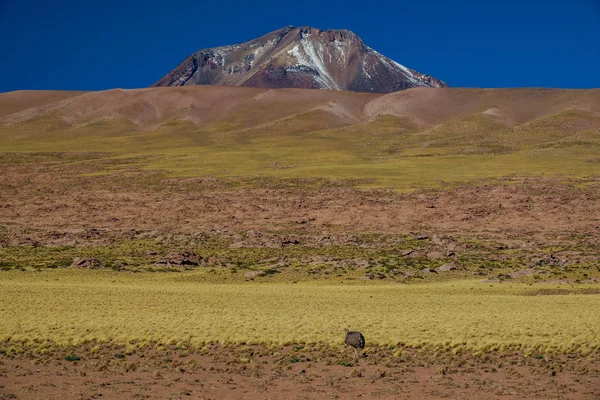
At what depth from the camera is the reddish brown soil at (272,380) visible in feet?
75.4

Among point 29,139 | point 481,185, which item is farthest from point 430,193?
point 29,139

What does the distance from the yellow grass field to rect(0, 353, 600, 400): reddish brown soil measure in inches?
124

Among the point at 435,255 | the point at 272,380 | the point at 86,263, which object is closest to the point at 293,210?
the point at 435,255

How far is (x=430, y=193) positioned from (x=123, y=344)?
7024 centimetres

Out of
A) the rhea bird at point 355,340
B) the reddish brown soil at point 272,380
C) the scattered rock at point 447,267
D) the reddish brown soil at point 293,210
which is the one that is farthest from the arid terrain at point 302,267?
the rhea bird at point 355,340

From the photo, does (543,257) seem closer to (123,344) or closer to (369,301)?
(369,301)

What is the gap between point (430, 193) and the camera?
95.2 metres

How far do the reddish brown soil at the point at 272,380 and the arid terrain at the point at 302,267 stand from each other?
0.12m

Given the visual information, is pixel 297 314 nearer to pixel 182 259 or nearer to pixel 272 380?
pixel 272 380

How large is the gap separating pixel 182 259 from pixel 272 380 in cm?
3907

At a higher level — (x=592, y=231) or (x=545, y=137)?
(x=545, y=137)

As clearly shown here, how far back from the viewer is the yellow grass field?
3105 cm

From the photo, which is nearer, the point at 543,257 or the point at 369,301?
the point at 369,301

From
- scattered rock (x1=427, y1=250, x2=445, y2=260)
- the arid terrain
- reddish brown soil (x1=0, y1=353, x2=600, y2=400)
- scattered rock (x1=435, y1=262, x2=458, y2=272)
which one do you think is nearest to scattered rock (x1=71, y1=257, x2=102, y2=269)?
the arid terrain
